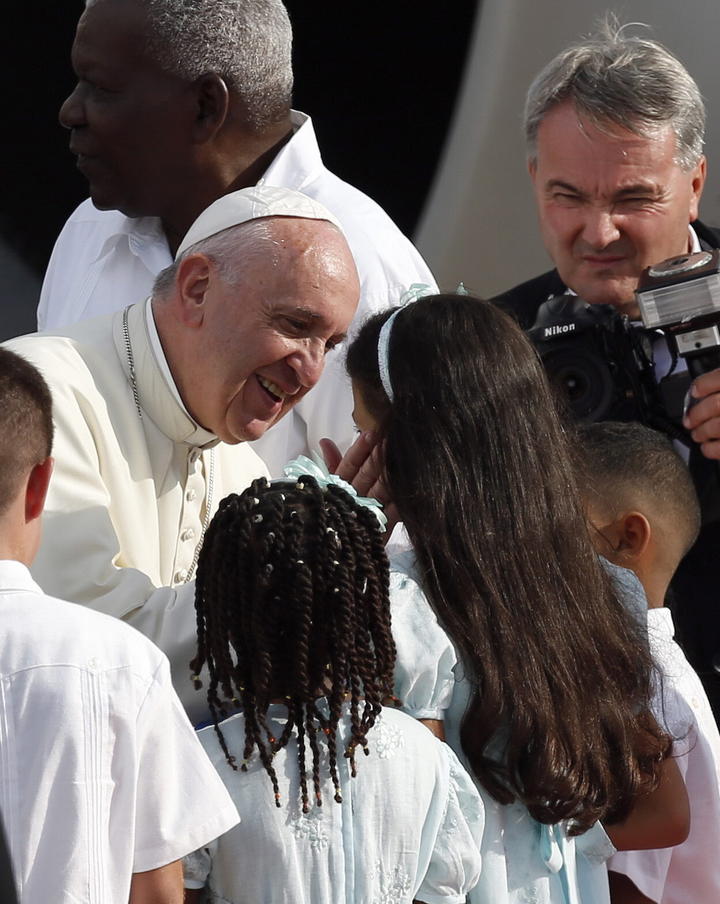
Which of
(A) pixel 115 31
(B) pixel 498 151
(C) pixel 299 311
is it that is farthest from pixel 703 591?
(B) pixel 498 151

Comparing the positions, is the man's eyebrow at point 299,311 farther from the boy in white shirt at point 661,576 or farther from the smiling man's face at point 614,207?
the smiling man's face at point 614,207

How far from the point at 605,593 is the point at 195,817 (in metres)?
0.74

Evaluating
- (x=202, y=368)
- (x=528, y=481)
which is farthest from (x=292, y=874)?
(x=202, y=368)

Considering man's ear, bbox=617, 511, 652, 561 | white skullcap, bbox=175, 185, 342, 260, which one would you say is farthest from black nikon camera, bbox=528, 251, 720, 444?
white skullcap, bbox=175, 185, 342, 260

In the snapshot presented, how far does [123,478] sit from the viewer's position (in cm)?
261

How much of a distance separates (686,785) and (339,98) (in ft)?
8.59

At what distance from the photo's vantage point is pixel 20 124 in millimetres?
4461

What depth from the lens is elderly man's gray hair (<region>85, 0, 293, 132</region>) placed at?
10.9ft

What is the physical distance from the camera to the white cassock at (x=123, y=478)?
237 centimetres

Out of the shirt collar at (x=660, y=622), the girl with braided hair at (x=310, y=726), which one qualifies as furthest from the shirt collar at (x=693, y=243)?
the girl with braided hair at (x=310, y=726)

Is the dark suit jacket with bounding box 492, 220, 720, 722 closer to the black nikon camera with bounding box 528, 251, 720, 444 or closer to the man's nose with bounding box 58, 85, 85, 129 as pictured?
the black nikon camera with bounding box 528, 251, 720, 444

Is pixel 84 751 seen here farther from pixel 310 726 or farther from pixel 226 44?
pixel 226 44

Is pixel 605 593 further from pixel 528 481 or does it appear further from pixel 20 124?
pixel 20 124

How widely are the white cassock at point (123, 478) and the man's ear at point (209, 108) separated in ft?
2.31
